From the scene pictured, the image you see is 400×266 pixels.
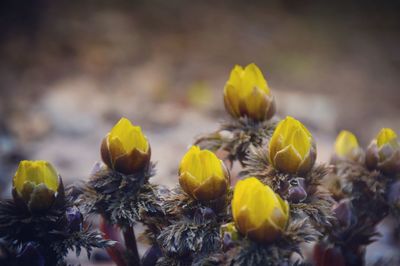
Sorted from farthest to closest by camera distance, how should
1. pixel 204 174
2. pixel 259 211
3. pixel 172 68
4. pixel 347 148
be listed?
pixel 172 68 < pixel 347 148 < pixel 204 174 < pixel 259 211

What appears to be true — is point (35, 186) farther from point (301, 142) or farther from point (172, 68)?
point (172, 68)

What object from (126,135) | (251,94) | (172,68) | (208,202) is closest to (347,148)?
(251,94)

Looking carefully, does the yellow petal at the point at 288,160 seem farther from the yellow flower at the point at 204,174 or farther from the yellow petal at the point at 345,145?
the yellow petal at the point at 345,145

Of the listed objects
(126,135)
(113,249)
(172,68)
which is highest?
(172,68)

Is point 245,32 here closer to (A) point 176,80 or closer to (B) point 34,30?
(A) point 176,80

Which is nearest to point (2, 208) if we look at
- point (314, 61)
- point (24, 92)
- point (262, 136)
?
point (262, 136)

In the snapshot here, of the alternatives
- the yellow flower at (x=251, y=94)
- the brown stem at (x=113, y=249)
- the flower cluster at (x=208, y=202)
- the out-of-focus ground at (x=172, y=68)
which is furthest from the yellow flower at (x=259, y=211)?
the out-of-focus ground at (x=172, y=68)

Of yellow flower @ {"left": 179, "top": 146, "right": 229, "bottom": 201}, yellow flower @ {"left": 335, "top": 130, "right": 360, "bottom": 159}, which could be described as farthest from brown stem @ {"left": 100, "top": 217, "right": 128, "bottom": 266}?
yellow flower @ {"left": 335, "top": 130, "right": 360, "bottom": 159}
